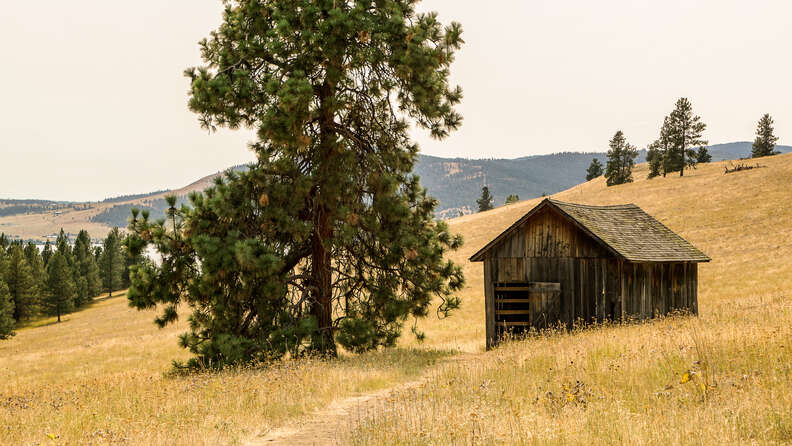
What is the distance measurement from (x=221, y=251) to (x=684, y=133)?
82203 millimetres

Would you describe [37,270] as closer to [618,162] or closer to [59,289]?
[59,289]

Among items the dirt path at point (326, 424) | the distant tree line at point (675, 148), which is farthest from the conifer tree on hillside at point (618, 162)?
the dirt path at point (326, 424)

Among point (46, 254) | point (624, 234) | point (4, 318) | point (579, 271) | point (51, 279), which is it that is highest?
point (624, 234)

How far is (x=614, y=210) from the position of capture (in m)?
→ 23.1

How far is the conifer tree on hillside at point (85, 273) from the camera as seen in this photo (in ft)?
264

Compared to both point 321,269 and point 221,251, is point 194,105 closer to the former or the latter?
point 221,251

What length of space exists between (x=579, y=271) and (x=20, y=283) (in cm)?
6975

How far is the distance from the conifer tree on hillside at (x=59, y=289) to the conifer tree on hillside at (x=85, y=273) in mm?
6569

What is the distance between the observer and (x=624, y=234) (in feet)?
65.9

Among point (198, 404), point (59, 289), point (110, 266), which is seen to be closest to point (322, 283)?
point (198, 404)

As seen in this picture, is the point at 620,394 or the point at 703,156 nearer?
the point at 620,394

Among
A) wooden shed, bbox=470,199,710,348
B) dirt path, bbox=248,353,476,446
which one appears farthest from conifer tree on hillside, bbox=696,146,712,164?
dirt path, bbox=248,353,476,446

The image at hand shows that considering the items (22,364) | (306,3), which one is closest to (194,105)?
(306,3)

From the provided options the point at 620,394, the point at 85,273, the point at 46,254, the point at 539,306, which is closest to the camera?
the point at 620,394
